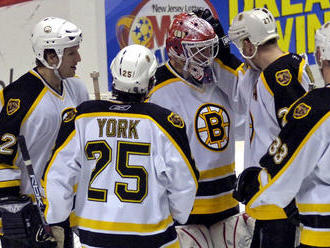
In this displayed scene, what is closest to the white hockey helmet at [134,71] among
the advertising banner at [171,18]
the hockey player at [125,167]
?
the hockey player at [125,167]

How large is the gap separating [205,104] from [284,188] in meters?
0.80

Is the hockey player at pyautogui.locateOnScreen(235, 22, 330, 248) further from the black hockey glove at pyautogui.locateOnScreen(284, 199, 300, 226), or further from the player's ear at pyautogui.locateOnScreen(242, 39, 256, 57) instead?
the player's ear at pyautogui.locateOnScreen(242, 39, 256, 57)

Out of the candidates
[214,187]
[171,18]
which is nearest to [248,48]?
[214,187]

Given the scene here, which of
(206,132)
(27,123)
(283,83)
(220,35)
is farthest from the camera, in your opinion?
(220,35)

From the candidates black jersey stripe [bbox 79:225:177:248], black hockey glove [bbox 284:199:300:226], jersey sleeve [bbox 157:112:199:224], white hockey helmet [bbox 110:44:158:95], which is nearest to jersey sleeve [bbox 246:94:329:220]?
black hockey glove [bbox 284:199:300:226]

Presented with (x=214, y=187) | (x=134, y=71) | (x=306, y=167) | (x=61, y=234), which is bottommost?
(x=61, y=234)

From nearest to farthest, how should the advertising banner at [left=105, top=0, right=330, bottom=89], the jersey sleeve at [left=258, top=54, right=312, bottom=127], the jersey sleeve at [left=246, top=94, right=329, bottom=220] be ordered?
the jersey sleeve at [left=246, top=94, right=329, bottom=220] < the jersey sleeve at [left=258, top=54, right=312, bottom=127] < the advertising banner at [left=105, top=0, right=330, bottom=89]

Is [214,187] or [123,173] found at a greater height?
[123,173]

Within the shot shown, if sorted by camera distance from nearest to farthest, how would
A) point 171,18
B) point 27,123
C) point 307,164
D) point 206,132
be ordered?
point 307,164
point 27,123
point 206,132
point 171,18

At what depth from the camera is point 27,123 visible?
2488 millimetres

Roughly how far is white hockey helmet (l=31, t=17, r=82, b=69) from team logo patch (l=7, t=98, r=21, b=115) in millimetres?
244

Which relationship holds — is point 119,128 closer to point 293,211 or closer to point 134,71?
point 134,71

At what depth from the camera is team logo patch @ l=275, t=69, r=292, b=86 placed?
238cm

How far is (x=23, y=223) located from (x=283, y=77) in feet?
3.64
